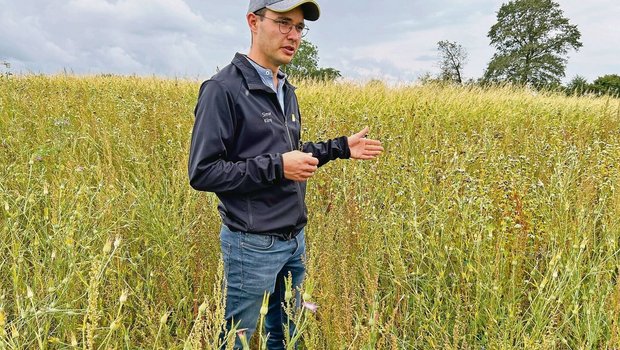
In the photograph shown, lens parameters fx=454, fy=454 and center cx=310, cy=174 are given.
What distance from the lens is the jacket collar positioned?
1.75 metres

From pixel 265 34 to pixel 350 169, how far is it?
159cm

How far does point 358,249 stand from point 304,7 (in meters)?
1.35

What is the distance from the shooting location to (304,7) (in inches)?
72.8

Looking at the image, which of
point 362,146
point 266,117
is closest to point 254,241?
point 266,117

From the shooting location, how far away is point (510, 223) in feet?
7.92

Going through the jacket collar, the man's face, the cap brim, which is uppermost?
the cap brim

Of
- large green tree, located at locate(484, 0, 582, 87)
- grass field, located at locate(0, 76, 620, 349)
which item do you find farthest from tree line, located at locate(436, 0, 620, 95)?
grass field, located at locate(0, 76, 620, 349)

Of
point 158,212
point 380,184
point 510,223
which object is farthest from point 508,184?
point 158,212

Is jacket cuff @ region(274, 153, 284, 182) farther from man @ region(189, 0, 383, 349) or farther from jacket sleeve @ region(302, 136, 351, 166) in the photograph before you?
jacket sleeve @ region(302, 136, 351, 166)

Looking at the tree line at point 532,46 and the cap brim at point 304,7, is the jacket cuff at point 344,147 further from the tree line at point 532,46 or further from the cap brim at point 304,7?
the tree line at point 532,46

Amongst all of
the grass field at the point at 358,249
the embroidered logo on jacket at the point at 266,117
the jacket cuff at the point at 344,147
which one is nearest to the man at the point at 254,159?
the embroidered logo on jacket at the point at 266,117

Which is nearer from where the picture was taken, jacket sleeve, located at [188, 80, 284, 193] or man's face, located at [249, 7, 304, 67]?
jacket sleeve, located at [188, 80, 284, 193]

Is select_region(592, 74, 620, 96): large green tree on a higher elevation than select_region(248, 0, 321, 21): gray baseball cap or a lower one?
higher

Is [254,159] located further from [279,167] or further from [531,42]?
[531,42]
